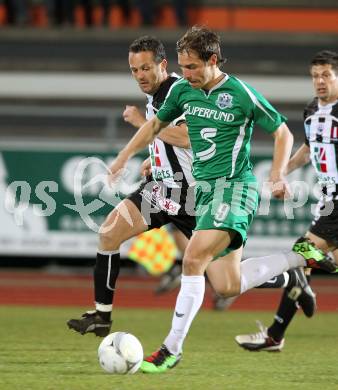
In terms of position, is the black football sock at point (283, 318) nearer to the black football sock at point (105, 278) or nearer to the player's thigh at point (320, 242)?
the player's thigh at point (320, 242)

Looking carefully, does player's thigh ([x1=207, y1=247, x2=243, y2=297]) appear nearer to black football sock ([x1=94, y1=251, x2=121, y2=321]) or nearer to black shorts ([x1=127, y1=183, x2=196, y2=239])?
black shorts ([x1=127, y1=183, x2=196, y2=239])

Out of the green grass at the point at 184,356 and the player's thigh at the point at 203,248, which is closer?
the green grass at the point at 184,356

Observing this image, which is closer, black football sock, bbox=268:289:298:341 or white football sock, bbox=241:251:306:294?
white football sock, bbox=241:251:306:294

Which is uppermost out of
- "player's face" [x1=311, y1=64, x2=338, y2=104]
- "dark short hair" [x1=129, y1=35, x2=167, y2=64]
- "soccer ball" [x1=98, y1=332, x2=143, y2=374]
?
"dark short hair" [x1=129, y1=35, x2=167, y2=64]

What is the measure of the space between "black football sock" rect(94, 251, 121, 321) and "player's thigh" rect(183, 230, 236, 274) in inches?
50.5

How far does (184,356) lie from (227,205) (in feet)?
4.30

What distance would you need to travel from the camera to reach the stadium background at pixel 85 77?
13.4 meters

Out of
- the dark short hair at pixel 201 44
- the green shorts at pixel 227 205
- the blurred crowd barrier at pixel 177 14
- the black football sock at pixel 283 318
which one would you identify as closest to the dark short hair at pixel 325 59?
the green shorts at pixel 227 205

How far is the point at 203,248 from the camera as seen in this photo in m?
5.94

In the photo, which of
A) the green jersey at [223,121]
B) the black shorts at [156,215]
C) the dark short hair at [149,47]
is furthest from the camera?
the black shorts at [156,215]

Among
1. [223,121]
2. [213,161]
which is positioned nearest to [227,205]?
[213,161]

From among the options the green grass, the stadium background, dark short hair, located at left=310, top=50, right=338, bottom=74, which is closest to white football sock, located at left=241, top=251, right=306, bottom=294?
the green grass

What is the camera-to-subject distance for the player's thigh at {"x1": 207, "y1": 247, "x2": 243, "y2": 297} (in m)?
6.36

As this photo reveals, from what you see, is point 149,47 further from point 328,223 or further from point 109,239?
point 328,223
